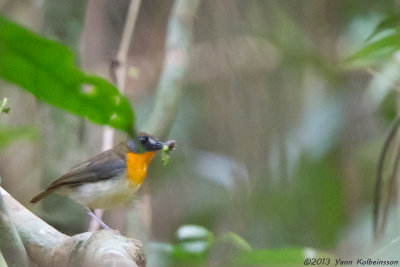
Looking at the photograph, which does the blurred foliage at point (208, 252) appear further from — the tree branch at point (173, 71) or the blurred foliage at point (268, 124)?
the tree branch at point (173, 71)

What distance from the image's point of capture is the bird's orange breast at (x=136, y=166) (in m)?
2.23

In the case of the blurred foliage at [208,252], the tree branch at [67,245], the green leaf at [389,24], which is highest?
the green leaf at [389,24]

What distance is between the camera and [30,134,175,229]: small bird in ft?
7.03

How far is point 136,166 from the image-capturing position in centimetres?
224

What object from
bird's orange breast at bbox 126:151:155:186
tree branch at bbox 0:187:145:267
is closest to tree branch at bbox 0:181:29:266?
tree branch at bbox 0:187:145:267

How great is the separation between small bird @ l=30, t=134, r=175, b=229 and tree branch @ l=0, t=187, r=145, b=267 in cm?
53

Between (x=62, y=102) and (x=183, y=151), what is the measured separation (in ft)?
9.13

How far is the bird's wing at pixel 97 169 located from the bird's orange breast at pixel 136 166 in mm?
24

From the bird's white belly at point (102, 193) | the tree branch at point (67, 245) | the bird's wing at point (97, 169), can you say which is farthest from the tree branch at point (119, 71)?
the tree branch at point (67, 245)

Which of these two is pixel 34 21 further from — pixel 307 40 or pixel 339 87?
pixel 339 87

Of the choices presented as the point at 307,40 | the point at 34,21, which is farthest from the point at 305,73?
the point at 34,21

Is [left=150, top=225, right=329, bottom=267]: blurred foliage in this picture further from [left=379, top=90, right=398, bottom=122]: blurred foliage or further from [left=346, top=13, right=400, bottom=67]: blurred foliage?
[left=379, top=90, right=398, bottom=122]: blurred foliage

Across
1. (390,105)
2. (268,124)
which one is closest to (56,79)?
(268,124)

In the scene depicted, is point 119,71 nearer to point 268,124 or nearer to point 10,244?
point 268,124
